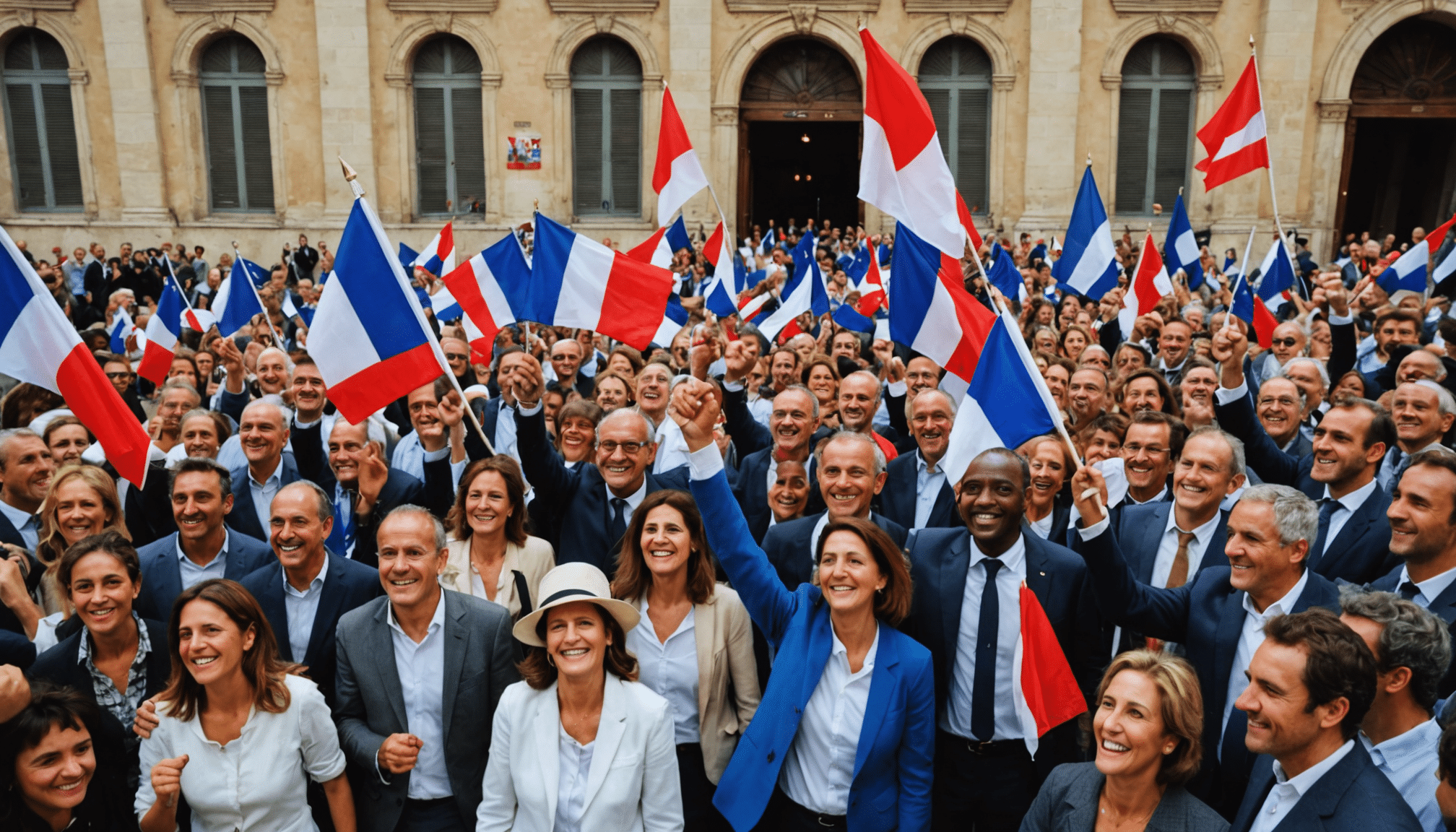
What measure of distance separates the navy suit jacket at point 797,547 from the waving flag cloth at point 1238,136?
20.4 feet

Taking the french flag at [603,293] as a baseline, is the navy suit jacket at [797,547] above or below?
below

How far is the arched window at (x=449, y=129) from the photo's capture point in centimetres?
2239

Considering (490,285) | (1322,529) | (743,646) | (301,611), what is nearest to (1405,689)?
(1322,529)

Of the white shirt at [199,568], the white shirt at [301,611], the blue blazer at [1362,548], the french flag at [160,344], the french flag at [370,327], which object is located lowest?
the white shirt at [301,611]

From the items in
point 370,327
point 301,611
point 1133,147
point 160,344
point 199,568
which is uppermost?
point 1133,147

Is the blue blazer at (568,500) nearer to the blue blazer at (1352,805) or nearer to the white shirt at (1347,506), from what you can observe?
the white shirt at (1347,506)

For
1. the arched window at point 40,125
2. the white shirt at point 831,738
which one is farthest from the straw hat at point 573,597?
the arched window at point 40,125

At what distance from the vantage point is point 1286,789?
2809mm

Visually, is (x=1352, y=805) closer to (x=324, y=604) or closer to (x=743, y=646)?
(x=743, y=646)

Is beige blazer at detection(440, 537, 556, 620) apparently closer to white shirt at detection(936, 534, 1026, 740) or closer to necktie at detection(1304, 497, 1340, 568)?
white shirt at detection(936, 534, 1026, 740)

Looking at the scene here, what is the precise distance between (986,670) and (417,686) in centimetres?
216

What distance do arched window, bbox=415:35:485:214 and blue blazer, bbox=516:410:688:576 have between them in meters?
18.6

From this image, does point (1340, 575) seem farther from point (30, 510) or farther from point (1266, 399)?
point (30, 510)

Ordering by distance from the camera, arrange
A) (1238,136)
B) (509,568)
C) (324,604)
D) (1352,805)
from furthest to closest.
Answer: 1. (1238,136)
2. (509,568)
3. (324,604)
4. (1352,805)
